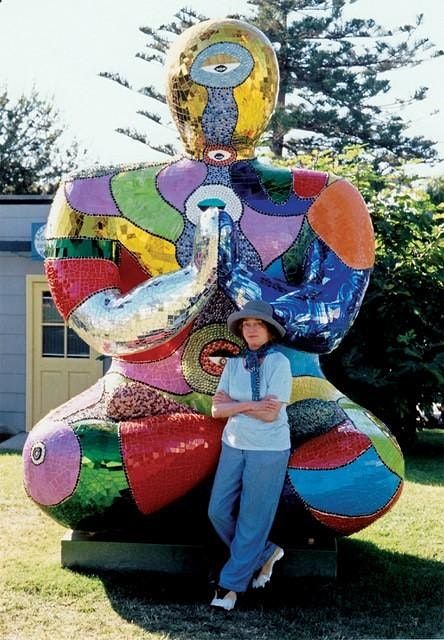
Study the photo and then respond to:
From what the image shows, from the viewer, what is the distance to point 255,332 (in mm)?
3291

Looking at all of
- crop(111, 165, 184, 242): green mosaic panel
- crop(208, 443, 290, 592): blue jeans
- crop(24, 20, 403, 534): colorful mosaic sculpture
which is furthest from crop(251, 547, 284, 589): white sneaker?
crop(111, 165, 184, 242): green mosaic panel

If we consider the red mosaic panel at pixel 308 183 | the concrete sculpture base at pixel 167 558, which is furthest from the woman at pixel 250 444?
the red mosaic panel at pixel 308 183

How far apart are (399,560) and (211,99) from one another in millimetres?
2120

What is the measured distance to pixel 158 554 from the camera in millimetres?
3740

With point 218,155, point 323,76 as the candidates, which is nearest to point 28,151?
point 323,76

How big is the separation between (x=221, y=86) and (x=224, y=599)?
1.89m

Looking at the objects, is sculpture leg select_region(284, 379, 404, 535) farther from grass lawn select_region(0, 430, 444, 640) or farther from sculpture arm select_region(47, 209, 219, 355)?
sculpture arm select_region(47, 209, 219, 355)

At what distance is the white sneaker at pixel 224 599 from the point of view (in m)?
3.32

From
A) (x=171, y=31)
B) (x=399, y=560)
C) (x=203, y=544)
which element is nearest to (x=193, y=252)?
(x=203, y=544)

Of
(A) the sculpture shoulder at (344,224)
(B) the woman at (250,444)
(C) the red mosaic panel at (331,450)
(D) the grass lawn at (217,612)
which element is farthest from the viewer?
(A) the sculpture shoulder at (344,224)

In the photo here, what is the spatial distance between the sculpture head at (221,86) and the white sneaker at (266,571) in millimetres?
1489

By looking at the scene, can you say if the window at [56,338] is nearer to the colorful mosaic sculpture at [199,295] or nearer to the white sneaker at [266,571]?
the colorful mosaic sculpture at [199,295]

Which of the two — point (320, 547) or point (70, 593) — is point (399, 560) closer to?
point (320, 547)

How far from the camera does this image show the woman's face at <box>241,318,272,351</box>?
3273 millimetres
